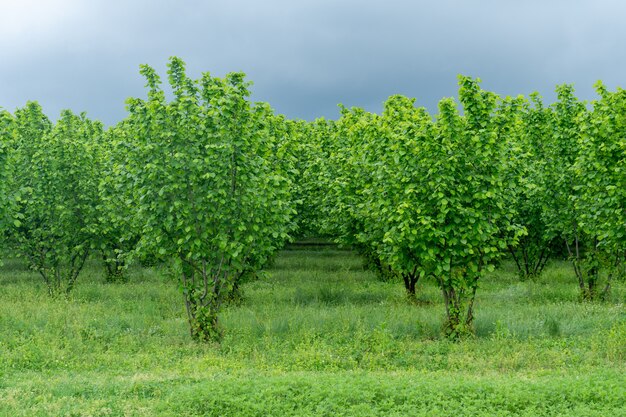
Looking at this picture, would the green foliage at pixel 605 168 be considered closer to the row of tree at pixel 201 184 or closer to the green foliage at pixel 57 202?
the row of tree at pixel 201 184

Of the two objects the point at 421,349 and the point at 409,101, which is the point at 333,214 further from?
the point at 421,349

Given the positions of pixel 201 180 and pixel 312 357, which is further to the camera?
pixel 201 180

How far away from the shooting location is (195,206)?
1305 cm

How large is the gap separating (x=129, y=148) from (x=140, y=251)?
97.2 inches

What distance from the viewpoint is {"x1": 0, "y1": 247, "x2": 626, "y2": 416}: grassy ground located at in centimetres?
891

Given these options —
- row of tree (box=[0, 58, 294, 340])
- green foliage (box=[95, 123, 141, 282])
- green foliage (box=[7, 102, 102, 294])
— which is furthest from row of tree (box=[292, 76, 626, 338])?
green foliage (box=[7, 102, 102, 294])

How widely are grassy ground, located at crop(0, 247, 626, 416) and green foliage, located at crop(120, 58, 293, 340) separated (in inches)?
52.1

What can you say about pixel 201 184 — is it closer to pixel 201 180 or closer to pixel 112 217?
pixel 201 180

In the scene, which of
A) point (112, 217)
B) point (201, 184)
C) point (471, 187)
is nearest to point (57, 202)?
point (112, 217)

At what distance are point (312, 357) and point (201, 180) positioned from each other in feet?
15.6

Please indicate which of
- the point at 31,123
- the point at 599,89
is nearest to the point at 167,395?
the point at 599,89

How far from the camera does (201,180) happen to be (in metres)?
13.3

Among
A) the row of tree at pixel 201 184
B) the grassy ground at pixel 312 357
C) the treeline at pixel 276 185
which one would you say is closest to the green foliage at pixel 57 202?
the grassy ground at pixel 312 357

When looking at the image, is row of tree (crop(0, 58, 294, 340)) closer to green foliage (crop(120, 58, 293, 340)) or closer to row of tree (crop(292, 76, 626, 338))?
green foliage (crop(120, 58, 293, 340))
